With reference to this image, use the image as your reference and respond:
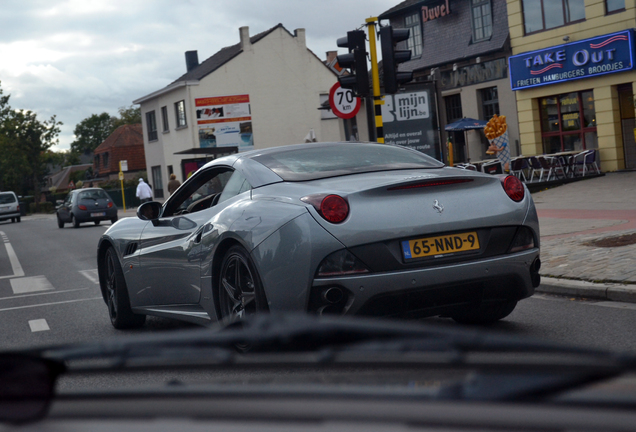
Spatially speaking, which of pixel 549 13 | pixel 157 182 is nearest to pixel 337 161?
pixel 549 13

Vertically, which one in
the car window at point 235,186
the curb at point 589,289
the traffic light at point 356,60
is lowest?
the curb at point 589,289

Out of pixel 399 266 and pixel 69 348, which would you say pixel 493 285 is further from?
pixel 69 348

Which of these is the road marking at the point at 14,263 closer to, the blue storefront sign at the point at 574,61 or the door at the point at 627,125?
the blue storefront sign at the point at 574,61

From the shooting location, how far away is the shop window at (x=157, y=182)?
5228 cm

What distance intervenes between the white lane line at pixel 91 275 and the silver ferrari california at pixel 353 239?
6.17 metres

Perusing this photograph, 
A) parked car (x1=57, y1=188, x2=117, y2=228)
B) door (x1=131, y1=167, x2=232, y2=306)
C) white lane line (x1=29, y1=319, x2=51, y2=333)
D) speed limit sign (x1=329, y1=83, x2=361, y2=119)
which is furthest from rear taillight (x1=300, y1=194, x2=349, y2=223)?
parked car (x1=57, y1=188, x2=117, y2=228)

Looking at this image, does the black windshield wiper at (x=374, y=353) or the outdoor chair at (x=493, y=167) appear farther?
the outdoor chair at (x=493, y=167)

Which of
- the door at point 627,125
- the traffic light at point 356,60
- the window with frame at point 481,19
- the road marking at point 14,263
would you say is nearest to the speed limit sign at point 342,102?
the traffic light at point 356,60

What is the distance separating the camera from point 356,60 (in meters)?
12.3

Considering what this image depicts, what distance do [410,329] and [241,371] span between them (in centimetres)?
37

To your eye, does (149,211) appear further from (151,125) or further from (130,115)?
(130,115)

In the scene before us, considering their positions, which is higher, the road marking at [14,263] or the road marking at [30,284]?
the road marking at [14,263]

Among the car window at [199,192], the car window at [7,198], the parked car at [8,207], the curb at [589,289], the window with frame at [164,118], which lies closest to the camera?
the car window at [199,192]

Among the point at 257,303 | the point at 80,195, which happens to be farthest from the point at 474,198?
the point at 80,195
